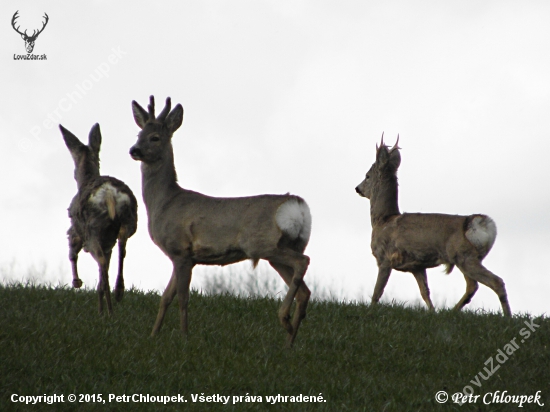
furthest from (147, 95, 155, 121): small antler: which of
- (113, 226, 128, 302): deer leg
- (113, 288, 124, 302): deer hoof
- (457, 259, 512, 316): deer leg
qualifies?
(457, 259, 512, 316): deer leg

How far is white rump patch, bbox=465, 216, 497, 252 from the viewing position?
34.0 feet

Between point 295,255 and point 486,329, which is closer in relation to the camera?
point 295,255

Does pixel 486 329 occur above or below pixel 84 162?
below

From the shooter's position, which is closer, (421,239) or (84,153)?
(84,153)

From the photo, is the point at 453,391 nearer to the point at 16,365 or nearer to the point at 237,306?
the point at 237,306

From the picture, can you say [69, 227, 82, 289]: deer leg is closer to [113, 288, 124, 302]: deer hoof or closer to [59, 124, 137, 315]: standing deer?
[59, 124, 137, 315]: standing deer

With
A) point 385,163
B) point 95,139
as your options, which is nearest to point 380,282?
point 385,163

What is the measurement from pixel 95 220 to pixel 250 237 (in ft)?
8.01

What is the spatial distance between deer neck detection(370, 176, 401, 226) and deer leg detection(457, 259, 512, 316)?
5.78 feet

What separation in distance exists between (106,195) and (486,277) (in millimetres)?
4954

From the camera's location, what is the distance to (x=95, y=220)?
9164 mm

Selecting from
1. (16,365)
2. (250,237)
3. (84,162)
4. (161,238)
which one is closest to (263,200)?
(250,237)

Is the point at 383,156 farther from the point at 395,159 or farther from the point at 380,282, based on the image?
the point at 380,282

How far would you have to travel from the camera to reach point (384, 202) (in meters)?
12.0
